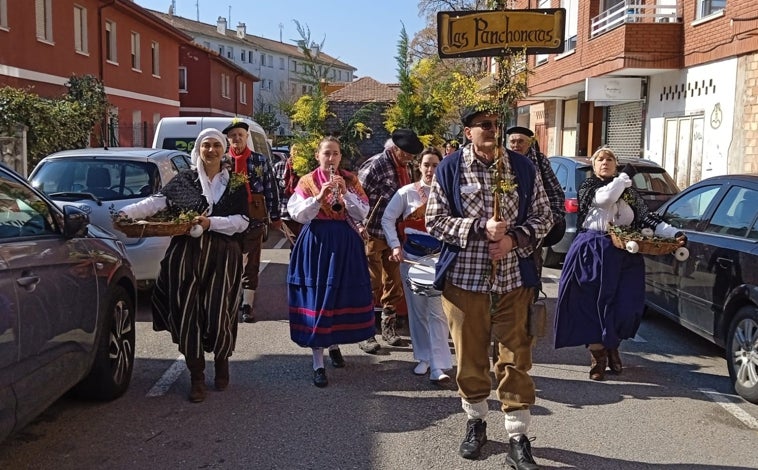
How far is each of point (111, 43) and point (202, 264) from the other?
79.7 ft

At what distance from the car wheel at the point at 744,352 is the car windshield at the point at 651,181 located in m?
5.00

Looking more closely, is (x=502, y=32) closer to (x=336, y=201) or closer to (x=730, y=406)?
(x=336, y=201)

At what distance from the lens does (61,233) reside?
4.39 metres

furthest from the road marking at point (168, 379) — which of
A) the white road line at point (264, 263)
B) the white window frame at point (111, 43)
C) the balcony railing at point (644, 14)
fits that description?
the white window frame at point (111, 43)

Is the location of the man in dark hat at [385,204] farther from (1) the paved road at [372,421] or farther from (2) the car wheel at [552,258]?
(2) the car wheel at [552,258]

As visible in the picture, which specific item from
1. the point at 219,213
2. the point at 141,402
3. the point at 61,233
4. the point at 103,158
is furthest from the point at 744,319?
the point at 103,158

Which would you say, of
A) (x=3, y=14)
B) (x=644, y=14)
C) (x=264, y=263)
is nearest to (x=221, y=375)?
(x=264, y=263)

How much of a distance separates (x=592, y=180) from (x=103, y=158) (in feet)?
17.8

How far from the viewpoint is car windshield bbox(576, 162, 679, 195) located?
33.8 ft

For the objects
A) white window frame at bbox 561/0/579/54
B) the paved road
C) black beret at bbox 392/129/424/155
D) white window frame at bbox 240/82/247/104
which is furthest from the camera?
white window frame at bbox 240/82/247/104

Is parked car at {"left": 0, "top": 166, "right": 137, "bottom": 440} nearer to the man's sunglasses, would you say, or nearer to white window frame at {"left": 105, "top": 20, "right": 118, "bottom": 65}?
the man's sunglasses

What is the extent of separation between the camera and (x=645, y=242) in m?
5.42

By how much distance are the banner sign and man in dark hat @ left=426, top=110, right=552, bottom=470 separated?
1456 mm

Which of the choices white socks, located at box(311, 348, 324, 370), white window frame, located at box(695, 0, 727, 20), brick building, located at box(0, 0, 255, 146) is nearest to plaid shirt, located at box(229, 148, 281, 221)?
white socks, located at box(311, 348, 324, 370)
